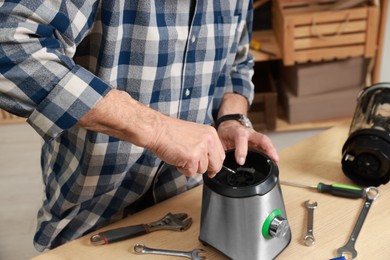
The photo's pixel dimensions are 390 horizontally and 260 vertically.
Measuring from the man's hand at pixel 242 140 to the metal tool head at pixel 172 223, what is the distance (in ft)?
0.52

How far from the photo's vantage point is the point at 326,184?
0.99m

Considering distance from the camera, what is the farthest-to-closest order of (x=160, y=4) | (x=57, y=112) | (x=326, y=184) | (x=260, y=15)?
(x=260, y=15) < (x=326, y=184) < (x=160, y=4) < (x=57, y=112)

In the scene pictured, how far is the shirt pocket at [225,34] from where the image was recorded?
0.98 metres

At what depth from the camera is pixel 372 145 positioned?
93 cm

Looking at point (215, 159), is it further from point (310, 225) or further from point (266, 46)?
point (266, 46)

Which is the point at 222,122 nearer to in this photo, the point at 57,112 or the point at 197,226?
the point at 197,226

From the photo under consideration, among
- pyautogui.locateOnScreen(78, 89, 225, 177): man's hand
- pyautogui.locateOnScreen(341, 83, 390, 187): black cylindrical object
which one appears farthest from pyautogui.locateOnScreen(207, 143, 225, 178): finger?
pyautogui.locateOnScreen(341, 83, 390, 187): black cylindrical object

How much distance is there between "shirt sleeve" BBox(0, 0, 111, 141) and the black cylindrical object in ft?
1.64

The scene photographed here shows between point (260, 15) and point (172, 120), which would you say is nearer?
point (172, 120)

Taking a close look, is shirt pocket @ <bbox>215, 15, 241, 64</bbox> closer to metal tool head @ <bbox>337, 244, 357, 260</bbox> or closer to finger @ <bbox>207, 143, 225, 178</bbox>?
finger @ <bbox>207, 143, 225, 178</bbox>

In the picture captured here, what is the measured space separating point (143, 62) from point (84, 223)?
0.38m

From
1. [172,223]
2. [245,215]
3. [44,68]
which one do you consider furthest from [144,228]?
[44,68]

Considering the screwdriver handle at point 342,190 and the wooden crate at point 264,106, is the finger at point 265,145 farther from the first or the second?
the wooden crate at point 264,106

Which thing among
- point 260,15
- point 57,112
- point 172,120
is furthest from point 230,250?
point 260,15
